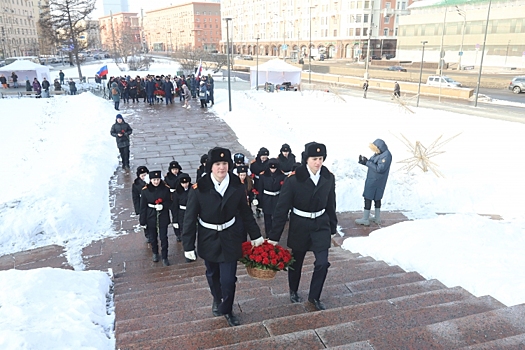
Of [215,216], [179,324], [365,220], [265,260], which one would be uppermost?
[215,216]

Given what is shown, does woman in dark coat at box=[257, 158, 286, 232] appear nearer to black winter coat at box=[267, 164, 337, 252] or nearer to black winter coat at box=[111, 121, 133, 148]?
black winter coat at box=[267, 164, 337, 252]

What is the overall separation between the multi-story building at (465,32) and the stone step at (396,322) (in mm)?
46321

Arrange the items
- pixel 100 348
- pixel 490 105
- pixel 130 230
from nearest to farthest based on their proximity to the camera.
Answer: pixel 100 348 → pixel 130 230 → pixel 490 105

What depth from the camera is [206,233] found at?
12.5 feet

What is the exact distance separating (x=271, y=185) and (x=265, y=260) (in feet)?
11.4

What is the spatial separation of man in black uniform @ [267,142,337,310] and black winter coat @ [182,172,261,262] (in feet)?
1.31

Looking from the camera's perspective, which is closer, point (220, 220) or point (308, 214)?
point (220, 220)

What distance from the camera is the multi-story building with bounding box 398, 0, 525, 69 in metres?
47.7

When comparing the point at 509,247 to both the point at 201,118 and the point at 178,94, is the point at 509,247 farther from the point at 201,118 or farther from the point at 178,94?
the point at 178,94

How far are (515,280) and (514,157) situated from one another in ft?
34.1

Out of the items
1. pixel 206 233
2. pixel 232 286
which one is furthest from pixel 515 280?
pixel 206 233

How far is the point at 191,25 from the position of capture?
381 ft

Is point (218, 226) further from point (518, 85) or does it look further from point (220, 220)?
point (518, 85)

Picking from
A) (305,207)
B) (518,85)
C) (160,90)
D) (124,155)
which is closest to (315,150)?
(305,207)
